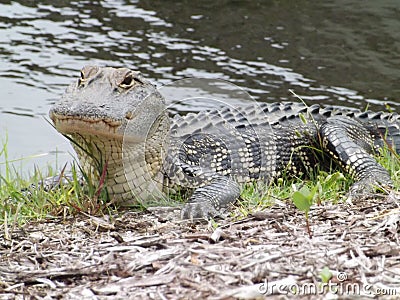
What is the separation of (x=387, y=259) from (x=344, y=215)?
2.82 feet

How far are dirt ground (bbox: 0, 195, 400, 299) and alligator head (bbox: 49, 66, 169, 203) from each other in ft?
1.83

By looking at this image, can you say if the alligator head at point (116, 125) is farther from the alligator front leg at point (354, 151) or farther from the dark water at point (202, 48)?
the dark water at point (202, 48)

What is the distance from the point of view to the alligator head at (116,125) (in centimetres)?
439

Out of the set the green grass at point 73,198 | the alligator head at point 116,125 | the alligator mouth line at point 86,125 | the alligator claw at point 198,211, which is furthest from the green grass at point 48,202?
the alligator claw at point 198,211

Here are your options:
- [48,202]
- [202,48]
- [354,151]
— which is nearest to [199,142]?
[354,151]

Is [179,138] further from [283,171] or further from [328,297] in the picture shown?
[328,297]

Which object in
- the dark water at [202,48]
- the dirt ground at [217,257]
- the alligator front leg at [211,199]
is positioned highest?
the dirt ground at [217,257]

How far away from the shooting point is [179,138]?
Answer: 582cm

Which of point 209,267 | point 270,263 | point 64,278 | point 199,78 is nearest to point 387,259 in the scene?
point 270,263

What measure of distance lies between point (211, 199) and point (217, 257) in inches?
56.3

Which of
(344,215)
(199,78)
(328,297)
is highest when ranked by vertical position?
(328,297)

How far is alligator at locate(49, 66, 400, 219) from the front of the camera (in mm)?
4523

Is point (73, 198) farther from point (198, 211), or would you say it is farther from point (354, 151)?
point (354, 151)

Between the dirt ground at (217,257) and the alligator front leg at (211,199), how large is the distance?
0.72ft
